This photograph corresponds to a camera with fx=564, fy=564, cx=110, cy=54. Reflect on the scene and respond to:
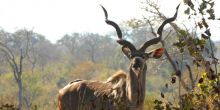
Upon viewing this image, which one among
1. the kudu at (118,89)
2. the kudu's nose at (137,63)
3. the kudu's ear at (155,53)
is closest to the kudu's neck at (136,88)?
the kudu at (118,89)

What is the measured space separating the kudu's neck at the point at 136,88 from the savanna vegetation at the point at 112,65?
1.68 ft

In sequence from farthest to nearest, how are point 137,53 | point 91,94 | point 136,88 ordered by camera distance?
1. point 91,94
2. point 137,53
3. point 136,88

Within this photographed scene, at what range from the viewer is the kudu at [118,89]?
678cm

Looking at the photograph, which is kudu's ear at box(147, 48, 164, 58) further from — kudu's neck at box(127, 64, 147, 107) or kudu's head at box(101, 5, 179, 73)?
kudu's neck at box(127, 64, 147, 107)

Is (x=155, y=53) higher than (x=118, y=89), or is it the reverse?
(x=155, y=53)

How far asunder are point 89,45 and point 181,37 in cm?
6347

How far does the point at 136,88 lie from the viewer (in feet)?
22.4

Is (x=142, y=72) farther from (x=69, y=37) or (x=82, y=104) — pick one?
(x=69, y=37)

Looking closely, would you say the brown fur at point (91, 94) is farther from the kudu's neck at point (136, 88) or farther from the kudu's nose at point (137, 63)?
the kudu's nose at point (137, 63)

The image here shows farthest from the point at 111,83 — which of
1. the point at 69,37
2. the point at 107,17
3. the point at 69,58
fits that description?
the point at 69,37

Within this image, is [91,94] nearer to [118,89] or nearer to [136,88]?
[118,89]

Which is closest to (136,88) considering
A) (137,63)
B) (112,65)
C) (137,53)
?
(137,63)

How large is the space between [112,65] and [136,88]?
4793 cm

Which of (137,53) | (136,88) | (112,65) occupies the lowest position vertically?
(136,88)
